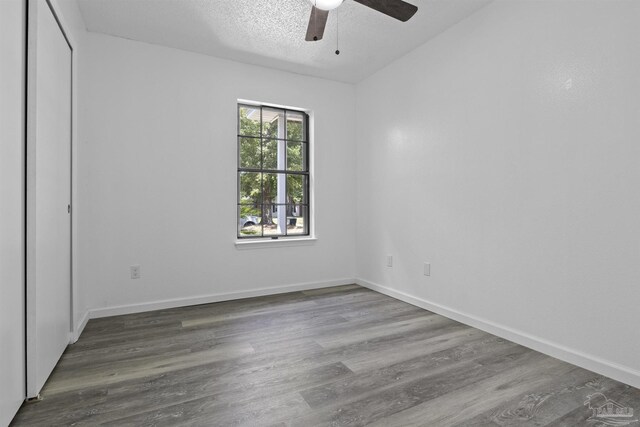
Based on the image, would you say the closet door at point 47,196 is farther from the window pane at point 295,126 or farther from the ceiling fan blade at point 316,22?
the window pane at point 295,126

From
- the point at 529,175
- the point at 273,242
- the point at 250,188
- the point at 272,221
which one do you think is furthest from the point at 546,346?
the point at 250,188

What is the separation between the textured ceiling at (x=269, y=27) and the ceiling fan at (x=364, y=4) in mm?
563

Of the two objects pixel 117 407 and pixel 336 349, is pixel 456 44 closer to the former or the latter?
pixel 336 349

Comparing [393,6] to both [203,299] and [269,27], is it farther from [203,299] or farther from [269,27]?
[203,299]

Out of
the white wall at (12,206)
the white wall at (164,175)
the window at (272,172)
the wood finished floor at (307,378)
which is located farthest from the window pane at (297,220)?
the white wall at (12,206)

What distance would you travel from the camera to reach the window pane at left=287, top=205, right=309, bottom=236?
4133 millimetres

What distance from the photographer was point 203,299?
11.5ft

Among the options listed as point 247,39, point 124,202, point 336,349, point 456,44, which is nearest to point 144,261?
point 124,202

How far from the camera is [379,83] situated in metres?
3.93

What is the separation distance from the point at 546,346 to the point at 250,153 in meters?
3.20

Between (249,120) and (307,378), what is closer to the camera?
(307,378)

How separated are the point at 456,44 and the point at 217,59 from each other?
2338 mm

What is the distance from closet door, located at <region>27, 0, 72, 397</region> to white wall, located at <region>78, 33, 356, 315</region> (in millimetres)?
609

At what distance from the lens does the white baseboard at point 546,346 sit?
6.38 feet
